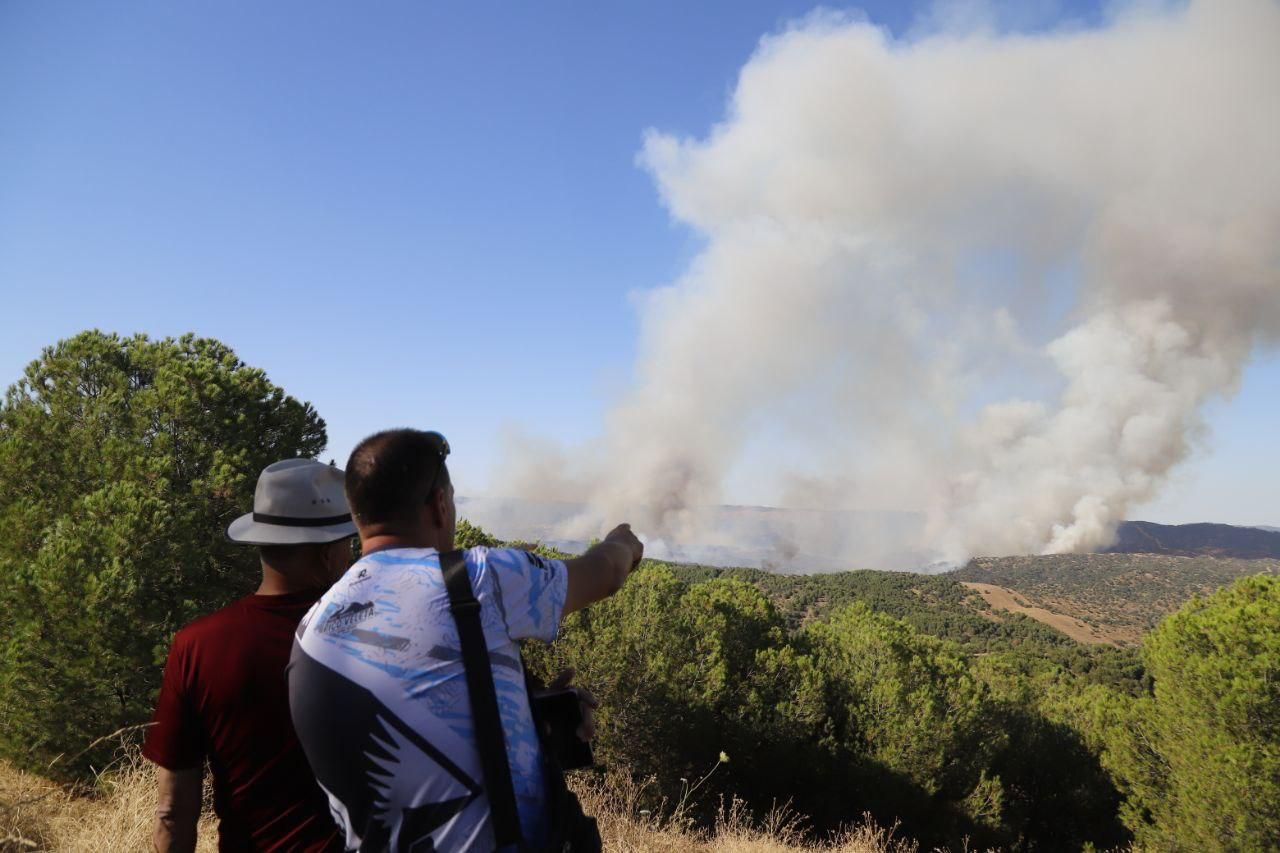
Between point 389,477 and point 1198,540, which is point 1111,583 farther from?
point 389,477

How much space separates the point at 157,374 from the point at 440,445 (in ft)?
55.6

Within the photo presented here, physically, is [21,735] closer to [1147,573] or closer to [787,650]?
[787,650]

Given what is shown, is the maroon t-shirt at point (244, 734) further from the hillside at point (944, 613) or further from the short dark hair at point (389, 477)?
the hillside at point (944, 613)

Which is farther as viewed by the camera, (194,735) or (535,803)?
(194,735)

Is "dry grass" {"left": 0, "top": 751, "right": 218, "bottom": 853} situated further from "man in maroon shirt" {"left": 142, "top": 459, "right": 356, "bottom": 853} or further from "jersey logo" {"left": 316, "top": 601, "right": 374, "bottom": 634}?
"jersey logo" {"left": 316, "top": 601, "right": 374, "bottom": 634}

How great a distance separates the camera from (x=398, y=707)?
1.39 meters

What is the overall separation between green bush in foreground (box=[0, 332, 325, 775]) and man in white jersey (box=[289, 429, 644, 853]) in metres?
8.33

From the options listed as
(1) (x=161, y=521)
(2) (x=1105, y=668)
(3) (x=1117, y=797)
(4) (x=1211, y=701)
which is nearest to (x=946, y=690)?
(4) (x=1211, y=701)

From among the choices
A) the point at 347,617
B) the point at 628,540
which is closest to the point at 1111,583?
the point at 628,540

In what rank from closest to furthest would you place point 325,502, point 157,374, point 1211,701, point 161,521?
point 325,502
point 161,521
point 157,374
point 1211,701

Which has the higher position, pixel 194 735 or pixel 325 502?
pixel 325 502

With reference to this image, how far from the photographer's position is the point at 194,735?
6.54 feet

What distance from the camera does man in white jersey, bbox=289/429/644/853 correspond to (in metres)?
1.40

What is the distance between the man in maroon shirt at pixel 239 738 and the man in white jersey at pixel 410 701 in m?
0.53
